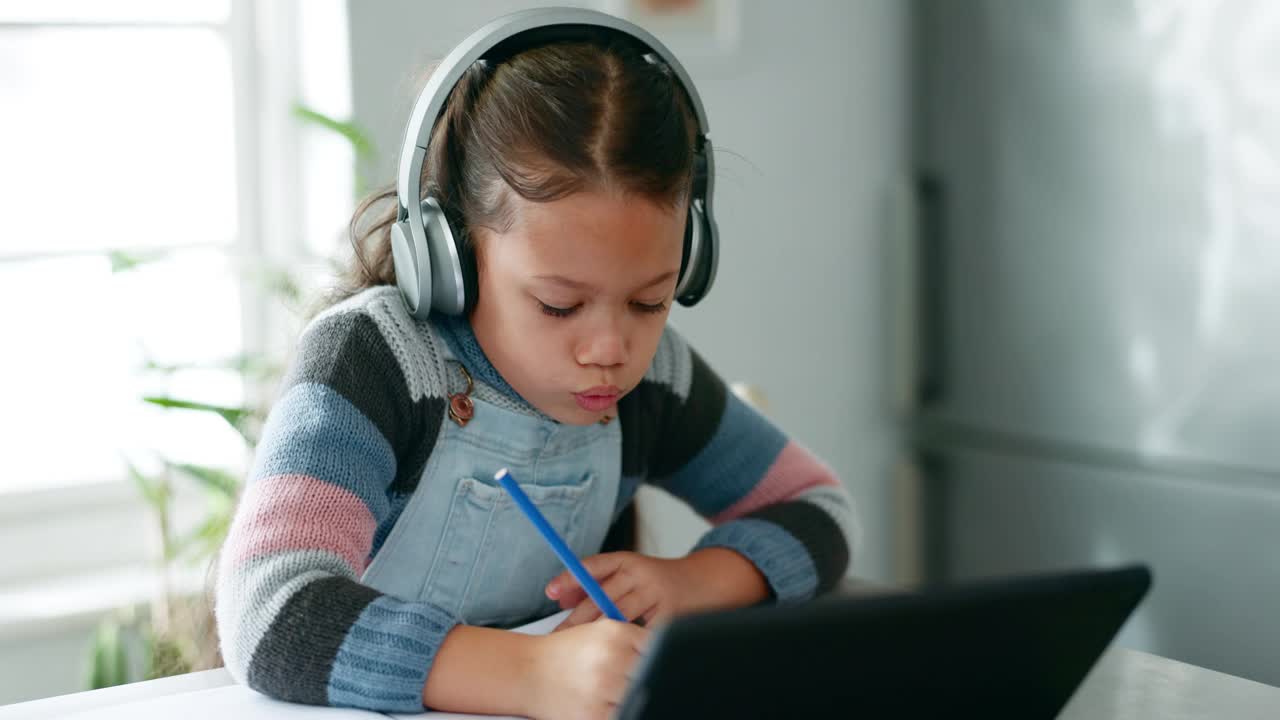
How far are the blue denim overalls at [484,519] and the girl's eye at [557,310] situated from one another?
0.38ft

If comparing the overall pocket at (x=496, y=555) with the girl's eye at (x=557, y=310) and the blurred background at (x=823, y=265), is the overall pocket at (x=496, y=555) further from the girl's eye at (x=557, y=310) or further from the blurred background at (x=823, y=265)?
the blurred background at (x=823, y=265)

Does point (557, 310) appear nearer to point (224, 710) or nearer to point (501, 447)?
point (501, 447)

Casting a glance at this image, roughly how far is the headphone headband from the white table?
1.09 feet

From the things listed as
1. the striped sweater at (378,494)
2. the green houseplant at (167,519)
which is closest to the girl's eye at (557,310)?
the striped sweater at (378,494)

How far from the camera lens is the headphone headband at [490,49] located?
812 mm

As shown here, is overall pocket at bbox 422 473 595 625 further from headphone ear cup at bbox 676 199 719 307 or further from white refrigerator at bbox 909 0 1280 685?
white refrigerator at bbox 909 0 1280 685

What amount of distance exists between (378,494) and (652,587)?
196mm

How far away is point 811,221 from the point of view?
2232mm

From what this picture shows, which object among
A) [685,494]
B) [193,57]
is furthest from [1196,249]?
[193,57]

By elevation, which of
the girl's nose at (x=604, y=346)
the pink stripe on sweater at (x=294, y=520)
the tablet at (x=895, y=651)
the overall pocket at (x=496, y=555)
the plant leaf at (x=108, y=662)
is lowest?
the plant leaf at (x=108, y=662)

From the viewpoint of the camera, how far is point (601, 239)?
0.78 m

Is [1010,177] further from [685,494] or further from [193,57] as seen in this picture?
[193,57]

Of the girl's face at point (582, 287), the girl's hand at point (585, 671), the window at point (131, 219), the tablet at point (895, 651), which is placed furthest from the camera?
the window at point (131, 219)

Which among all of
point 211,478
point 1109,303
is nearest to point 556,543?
point 211,478
